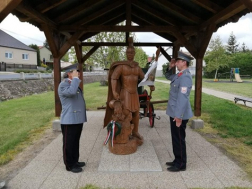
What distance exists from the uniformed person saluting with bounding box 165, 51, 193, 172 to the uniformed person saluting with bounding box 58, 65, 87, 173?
1.38 m

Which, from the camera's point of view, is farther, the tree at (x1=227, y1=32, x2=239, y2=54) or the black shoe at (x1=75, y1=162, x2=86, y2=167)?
the tree at (x1=227, y1=32, x2=239, y2=54)

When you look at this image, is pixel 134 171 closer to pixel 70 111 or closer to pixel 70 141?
pixel 70 141

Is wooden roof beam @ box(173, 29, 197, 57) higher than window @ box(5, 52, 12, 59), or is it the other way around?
window @ box(5, 52, 12, 59)

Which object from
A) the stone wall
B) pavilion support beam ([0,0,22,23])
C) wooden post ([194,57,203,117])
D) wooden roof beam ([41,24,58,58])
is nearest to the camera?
pavilion support beam ([0,0,22,23])

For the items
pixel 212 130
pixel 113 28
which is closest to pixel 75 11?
pixel 113 28

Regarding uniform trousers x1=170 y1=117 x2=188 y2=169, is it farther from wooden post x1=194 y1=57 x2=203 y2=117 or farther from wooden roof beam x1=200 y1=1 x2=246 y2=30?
wooden post x1=194 y1=57 x2=203 y2=117

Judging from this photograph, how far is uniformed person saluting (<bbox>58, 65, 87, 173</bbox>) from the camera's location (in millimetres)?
3031

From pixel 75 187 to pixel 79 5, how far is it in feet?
14.5

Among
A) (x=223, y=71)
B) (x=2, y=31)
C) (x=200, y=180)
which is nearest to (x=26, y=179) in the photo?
(x=200, y=180)

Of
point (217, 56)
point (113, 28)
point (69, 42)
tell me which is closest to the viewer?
point (69, 42)

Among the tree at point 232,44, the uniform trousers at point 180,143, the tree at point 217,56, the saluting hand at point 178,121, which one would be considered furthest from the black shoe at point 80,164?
the tree at point 232,44

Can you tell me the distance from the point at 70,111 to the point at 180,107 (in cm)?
157

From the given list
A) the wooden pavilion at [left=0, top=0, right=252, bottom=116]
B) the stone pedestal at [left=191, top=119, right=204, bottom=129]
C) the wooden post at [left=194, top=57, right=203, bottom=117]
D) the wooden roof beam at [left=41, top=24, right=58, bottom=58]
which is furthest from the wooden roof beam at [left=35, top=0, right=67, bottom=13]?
the stone pedestal at [left=191, top=119, right=204, bottom=129]

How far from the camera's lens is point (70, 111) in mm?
3113
